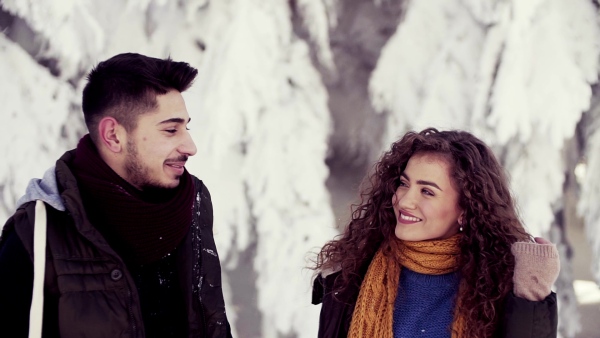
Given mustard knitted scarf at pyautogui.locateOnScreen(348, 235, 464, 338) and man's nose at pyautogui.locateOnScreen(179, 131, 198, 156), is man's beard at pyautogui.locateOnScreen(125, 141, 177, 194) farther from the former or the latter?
mustard knitted scarf at pyautogui.locateOnScreen(348, 235, 464, 338)

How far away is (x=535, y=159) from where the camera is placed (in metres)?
2.72

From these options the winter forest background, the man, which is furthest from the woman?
the winter forest background

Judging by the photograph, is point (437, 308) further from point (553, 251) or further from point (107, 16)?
point (107, 16)

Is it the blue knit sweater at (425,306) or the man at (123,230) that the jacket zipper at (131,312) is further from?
the blue knit sweater at (425,306)

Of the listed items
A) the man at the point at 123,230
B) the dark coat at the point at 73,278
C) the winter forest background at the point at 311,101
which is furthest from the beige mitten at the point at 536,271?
the winter forest background at the point at 311,101

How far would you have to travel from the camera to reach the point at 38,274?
1.20 metres

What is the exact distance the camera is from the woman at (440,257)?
142 centimetres

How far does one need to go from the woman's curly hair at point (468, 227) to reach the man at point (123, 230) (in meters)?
0.43

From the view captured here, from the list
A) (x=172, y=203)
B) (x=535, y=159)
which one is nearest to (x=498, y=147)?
(x=535, y=159)

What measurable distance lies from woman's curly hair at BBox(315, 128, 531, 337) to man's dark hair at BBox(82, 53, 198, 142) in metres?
0.70

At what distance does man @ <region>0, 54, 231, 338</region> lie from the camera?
4.15 feet

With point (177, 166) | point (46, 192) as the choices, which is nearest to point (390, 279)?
point (177, 166)

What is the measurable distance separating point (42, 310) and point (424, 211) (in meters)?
0.95

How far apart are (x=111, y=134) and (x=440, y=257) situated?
928 millimetres
